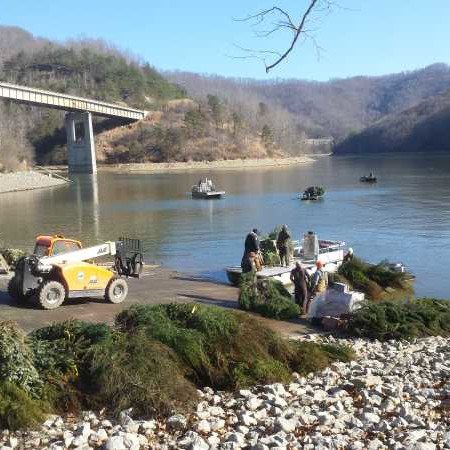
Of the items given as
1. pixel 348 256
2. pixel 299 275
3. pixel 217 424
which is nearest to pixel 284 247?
pixel 348 256

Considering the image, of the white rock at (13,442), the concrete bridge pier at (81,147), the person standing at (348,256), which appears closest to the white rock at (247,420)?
the white rock at (13,442)

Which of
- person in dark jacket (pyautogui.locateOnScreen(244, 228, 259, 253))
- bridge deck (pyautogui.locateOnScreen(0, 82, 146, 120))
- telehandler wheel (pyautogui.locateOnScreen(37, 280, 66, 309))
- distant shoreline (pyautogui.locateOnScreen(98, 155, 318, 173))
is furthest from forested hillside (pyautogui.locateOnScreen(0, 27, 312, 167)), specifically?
telehandler wheel (pyautogui.locateOnScreen(37, 280, 66, 309))

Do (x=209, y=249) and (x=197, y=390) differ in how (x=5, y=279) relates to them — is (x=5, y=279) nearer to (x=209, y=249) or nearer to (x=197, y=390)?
(x=197, y=390)

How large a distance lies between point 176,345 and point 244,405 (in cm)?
180

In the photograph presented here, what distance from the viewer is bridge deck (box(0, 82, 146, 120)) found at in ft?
334

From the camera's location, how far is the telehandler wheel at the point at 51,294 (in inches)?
570

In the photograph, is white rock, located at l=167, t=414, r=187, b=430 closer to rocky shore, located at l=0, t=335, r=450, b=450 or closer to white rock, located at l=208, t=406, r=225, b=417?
rocky shore, located at l=0, t=335, r=450, b=450

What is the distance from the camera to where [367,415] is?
8273 mm

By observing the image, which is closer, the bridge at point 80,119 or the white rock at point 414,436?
the white rock at point 414,436

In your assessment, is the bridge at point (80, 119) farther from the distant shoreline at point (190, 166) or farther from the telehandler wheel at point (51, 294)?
the telehandler wheel at point (51, 294)

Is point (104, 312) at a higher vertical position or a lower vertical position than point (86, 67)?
lower

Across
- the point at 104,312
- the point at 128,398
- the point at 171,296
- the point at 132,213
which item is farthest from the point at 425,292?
the point at 132,213

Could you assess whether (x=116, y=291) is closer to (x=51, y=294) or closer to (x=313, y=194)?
(x=51, y=294)

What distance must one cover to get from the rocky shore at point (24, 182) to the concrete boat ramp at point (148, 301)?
2375 inches
